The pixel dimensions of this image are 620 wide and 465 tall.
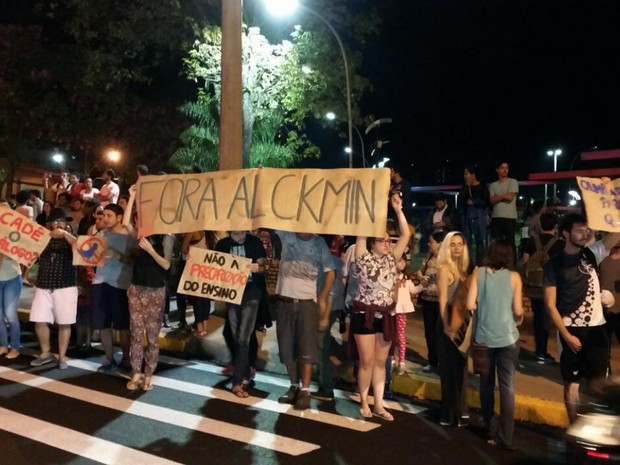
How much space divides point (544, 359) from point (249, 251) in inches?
154

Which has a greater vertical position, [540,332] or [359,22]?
[359,22]

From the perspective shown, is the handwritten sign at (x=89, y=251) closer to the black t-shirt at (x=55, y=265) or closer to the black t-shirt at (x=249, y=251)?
the black t-shirt at (x=55, y=265)

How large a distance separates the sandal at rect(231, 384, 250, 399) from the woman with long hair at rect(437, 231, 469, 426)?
A: 2093 mm

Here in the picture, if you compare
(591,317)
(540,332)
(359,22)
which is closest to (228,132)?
(540,332)

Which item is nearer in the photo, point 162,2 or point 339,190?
point 339,190

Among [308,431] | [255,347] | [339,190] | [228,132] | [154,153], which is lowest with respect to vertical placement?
[308,431]

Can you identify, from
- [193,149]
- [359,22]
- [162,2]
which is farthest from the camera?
[193,149]

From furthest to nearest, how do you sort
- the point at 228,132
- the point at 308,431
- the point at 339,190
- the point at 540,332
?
the point at 228,132, the point at 540,332, the point at 339,190, the point at 308,431

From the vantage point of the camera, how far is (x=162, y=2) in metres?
15.6

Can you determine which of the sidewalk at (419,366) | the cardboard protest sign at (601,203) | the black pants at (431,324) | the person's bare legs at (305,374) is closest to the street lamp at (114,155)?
the sidewalk at (419,366)

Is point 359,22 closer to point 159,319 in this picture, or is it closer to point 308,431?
point 159,319

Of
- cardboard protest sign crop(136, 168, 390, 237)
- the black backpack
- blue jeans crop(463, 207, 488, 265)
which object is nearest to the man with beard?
cardboard protest sign crop(136, 168, 390, 237)

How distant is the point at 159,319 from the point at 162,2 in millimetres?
10896

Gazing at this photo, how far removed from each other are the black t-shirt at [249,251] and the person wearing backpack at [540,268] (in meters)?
3.41
